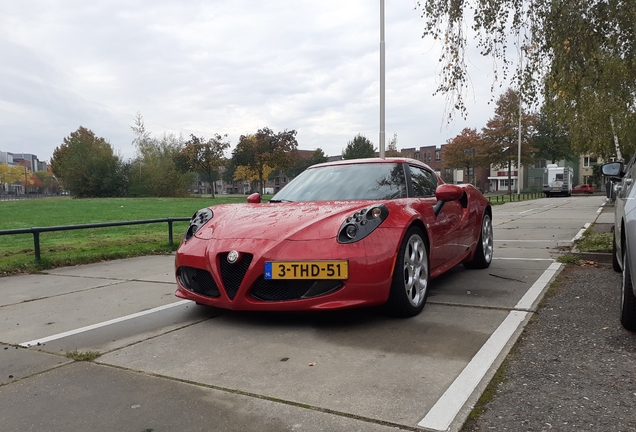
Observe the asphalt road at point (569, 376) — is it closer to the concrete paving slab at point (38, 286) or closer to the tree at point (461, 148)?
the concrete paving slab at point (38, 286)

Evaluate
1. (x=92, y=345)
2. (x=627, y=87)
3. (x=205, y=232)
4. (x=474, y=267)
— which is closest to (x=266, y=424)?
(x=92, y=345)

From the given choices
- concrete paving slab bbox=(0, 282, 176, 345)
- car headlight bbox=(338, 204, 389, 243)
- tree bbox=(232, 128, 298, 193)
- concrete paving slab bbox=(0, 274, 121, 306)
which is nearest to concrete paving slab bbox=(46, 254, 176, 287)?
concrete paving slab bbox=(0, 274, 121, 306)

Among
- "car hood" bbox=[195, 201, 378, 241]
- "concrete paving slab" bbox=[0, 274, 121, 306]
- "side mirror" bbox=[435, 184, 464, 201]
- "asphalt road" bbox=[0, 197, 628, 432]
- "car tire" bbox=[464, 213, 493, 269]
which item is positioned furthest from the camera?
"car tire" bbox=[464, 213, 493, 269]

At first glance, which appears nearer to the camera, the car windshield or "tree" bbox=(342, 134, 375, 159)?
the car windshield

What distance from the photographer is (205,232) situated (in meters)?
4.33

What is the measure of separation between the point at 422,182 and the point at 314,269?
2.04 metres

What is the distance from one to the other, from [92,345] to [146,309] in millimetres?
1057

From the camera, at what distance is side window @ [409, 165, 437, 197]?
5004mm

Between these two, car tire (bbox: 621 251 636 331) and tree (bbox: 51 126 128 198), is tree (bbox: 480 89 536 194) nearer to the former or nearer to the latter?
tree (bbox: 51 126 128 198)

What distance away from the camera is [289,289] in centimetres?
377

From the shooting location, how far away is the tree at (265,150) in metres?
52.4

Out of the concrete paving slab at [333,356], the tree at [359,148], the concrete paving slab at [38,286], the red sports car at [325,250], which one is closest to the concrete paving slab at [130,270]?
the concrete paving slab at [38,286]

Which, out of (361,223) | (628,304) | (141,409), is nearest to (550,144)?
(628,304)

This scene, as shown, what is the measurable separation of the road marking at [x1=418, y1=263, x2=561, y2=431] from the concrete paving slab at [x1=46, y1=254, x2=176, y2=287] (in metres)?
3.82
